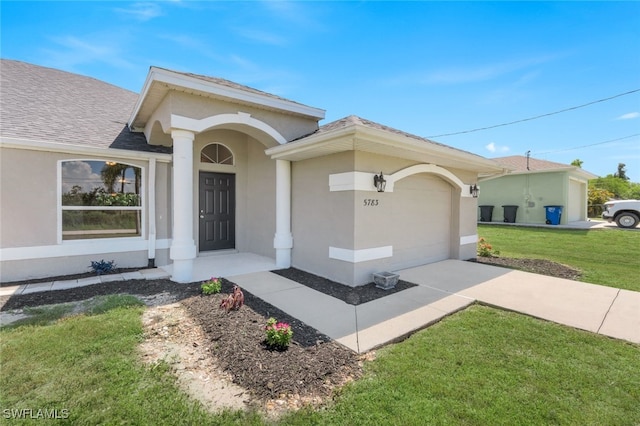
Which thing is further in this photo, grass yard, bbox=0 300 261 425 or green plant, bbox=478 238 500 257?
green plant, bbox=478 238 500 257

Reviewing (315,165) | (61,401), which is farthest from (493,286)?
(61,401)

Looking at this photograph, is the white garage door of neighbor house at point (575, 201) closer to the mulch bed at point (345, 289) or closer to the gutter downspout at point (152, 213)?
the mulch bed at point (345, 289)

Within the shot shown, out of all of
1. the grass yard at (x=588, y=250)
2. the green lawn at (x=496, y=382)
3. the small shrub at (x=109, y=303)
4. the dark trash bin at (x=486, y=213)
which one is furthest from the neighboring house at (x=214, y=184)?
the dark trash bin at (x=486, y=213)

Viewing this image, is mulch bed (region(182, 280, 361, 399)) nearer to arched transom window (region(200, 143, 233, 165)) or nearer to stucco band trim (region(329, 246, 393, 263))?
stucco band trim (region(329, 246, 393, 263))

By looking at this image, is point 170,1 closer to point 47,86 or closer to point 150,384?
point 47,86

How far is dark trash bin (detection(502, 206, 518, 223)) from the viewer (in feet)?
57.3

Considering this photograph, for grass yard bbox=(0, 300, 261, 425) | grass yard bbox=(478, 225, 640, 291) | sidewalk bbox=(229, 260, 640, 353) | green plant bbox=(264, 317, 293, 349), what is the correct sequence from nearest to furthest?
grass yard bbox=(0, 300, 261, 425) < green plant bbox=(264, 317, 293, 349) < sidewalk bbox=(229, 260, 640, 353) < grass yard bbox=(478, 225, 640, 291)

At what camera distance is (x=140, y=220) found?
22.5 feet

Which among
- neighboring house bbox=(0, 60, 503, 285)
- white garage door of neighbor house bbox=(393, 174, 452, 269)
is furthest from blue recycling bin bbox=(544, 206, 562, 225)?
white garage door of neighbor house bbox=(393, 174, 452, 269)

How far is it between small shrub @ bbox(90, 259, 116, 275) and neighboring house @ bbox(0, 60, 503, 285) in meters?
0.18

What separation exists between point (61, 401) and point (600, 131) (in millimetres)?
28938

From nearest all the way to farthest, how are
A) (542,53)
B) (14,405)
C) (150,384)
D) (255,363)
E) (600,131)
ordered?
(14,405) < (150,384) < (255,363) < (542,53) < (600,131)

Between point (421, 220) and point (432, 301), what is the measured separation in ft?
9.36

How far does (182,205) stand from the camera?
17.8 ft
